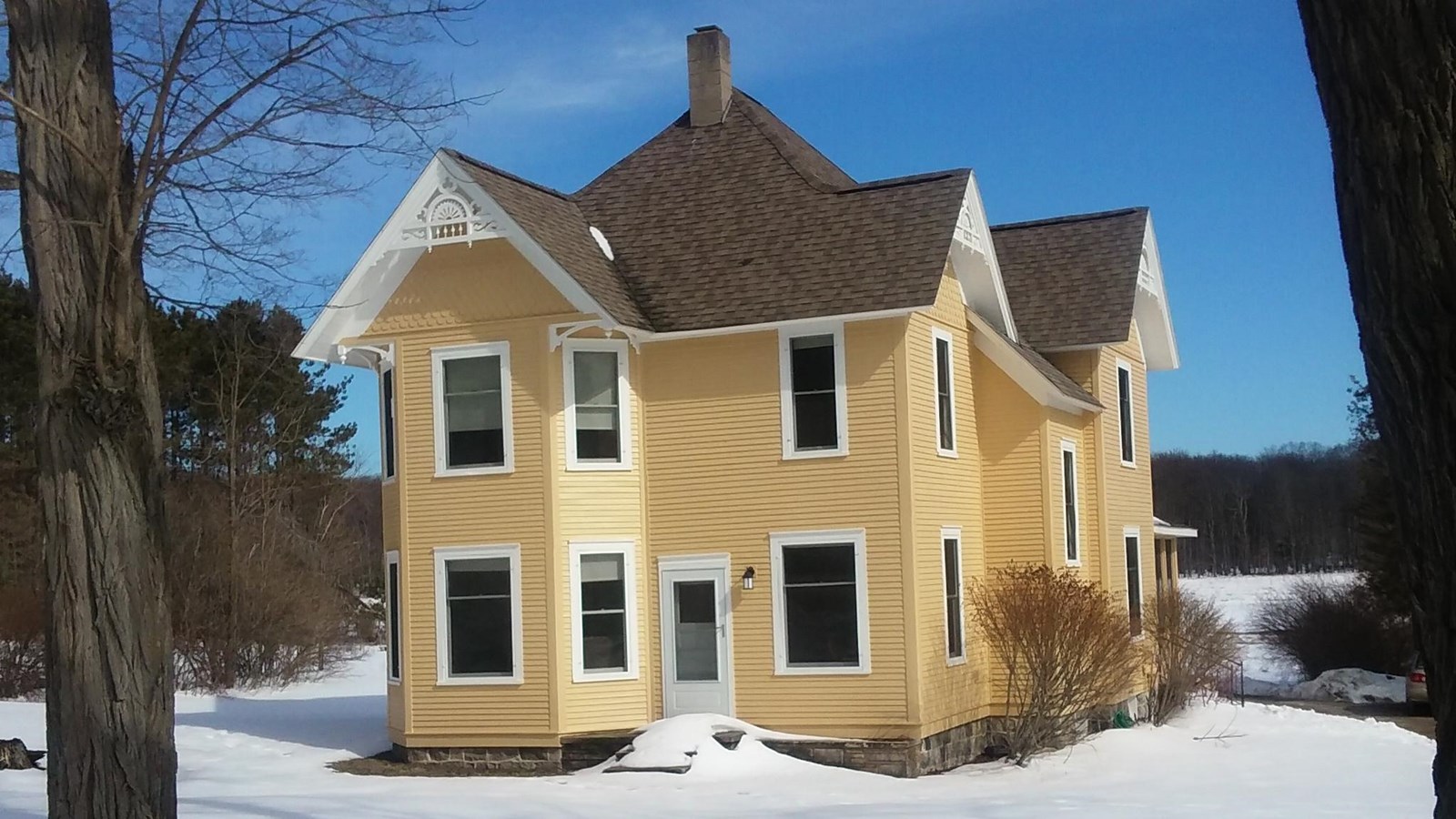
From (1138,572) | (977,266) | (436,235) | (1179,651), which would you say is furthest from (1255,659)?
(436,235)

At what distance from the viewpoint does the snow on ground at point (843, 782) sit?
13266mm

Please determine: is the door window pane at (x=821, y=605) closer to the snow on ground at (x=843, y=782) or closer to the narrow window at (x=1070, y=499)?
the snow on ground at (x=843, y=782)

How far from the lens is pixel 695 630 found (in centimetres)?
1797

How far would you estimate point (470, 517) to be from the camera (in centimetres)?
1786

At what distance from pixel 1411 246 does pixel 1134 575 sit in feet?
65.7

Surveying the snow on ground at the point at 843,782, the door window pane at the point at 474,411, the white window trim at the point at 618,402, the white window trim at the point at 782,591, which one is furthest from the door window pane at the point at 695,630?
the door window pane at the point at 474,411

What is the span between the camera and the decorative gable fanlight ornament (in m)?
17.4

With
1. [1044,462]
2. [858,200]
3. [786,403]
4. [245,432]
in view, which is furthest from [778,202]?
[245,432]

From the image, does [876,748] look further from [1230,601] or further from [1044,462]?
[1230,601]

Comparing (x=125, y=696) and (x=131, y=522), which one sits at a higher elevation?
(x=131, y=522)

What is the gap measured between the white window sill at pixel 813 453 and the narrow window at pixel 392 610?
517cm

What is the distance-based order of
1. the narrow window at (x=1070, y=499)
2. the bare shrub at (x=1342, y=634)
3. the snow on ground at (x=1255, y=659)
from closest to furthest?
1. the narrow window at (x=1070, y=499)
2. the bare shrub at (x=1342, y=634)
3. the snow on ground at (x=1255, y=659)

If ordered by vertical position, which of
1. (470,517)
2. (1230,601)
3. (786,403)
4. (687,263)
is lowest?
(1230,601)

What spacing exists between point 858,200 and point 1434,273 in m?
15.3
